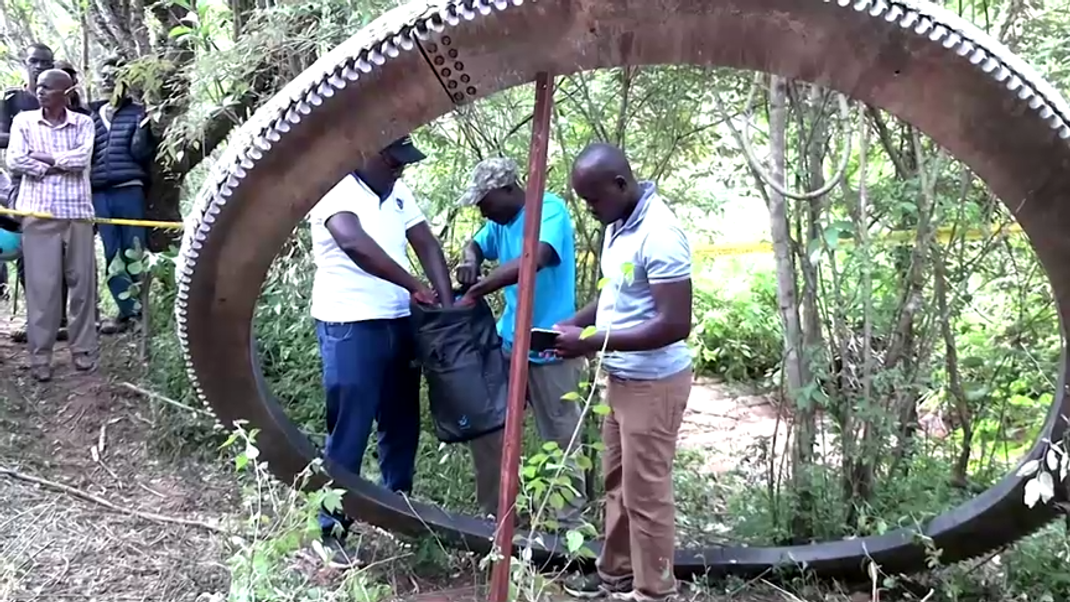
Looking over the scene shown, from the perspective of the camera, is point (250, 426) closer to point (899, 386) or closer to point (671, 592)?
point (671, 592)

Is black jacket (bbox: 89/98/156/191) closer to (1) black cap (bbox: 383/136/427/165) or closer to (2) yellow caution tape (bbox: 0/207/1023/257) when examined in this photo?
(2) yellow caution tape (bbox: 0/207/1023/257)

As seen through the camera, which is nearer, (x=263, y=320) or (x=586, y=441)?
(x=586, y=441)

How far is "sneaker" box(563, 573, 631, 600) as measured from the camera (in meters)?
3.53

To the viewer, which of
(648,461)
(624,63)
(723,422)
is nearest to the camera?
(624,63)

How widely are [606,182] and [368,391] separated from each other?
1.19 meters

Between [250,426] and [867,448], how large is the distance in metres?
2.17

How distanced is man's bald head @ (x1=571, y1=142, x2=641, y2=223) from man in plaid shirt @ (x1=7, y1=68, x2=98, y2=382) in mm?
3517

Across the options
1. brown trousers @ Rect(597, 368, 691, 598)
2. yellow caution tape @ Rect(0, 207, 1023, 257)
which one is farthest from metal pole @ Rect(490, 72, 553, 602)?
yellow caution tape @ Rect(0, 207, 1023, 257)

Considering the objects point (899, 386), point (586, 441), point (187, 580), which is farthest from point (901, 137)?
point (187, 580)

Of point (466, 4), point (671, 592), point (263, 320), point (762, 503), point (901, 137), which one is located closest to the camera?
point (466, 4)

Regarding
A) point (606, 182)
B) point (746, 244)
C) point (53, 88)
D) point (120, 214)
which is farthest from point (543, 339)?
point (746, 244)

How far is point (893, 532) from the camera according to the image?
3.54 metres

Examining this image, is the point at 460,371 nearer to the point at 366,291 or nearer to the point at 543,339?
the point at 366,291

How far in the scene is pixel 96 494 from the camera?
14.6ft
